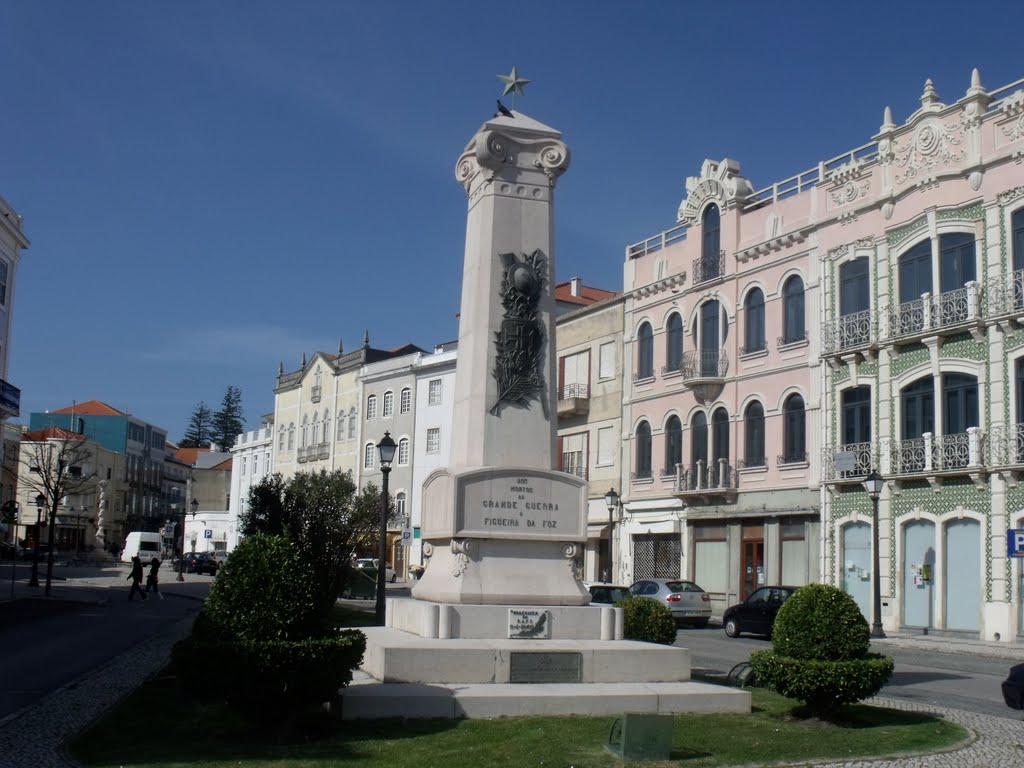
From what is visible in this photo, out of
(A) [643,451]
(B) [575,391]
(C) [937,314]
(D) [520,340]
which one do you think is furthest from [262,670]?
(B) [575,391]

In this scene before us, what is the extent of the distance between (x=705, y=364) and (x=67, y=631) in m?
21.4

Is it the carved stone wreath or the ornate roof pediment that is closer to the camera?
the carved stone wreath

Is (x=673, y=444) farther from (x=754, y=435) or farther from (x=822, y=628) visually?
(x=822, y=628)

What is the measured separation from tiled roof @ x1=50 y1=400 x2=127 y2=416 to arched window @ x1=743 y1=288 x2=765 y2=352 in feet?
293

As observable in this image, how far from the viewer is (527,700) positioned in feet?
36.2

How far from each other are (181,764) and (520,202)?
8054 mm

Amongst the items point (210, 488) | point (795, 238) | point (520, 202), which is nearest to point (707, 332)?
point (795, 238)

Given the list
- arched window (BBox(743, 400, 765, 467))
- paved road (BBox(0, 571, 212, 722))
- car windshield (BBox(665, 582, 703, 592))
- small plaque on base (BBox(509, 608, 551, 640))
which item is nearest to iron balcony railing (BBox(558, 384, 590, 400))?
arched window (BBox(743, 400, 765, 467))

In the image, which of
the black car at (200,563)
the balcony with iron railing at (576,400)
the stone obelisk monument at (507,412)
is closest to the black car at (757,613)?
the stone obelisk monument at (507,412)

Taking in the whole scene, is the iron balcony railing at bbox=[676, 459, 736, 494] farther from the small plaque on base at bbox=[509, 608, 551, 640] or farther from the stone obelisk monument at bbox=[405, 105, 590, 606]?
the small plaque on base at bbox=[509, 608, 551, 640]

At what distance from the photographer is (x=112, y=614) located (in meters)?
31.2

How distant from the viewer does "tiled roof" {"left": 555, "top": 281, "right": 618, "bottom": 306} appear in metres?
52.6

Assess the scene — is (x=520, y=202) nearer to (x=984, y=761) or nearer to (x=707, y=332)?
(x=984, y=761)

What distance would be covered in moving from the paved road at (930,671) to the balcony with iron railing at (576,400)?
16302 millimetres
